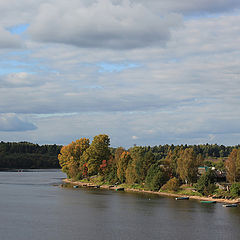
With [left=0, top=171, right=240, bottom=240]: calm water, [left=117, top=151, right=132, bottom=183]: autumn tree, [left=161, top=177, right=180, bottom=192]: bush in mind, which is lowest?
[left=0, top=171, right=240, bottom=240]: calm water

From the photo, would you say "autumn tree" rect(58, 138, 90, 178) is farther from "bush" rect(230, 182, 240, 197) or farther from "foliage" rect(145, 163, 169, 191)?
"bush" rect(230, 182, 240, 197)

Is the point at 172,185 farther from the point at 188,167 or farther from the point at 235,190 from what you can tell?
the point at 235,190

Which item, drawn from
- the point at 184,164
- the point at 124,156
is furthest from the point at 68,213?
the point at 124,156

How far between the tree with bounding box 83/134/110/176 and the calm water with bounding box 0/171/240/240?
52412 mm

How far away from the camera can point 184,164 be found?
418 feet

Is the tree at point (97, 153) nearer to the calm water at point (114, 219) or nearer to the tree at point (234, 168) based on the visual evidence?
the calm water at point (114, 219)

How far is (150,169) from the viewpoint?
13538cm

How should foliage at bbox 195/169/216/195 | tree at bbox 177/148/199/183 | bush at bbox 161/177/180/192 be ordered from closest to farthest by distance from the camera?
foliage at bbox 195/169/216/195
tree at bbox 177/148/199/183
bush at bbox 161/177/180/192

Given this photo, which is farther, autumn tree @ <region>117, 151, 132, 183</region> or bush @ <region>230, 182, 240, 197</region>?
autumn tree @ <region>117, 151, 132, 183</region>

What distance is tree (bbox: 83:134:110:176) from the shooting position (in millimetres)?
166625

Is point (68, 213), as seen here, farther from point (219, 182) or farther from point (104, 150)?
point (104, 150)

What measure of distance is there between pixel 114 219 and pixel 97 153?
286 ft

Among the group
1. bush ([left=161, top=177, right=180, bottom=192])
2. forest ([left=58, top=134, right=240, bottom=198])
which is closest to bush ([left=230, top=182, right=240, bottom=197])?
forest ([left=58, top=134, right=240, bottom=198])

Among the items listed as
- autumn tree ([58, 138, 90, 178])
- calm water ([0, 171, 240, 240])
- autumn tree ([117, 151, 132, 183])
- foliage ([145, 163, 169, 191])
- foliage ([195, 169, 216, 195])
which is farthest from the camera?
autumn tree ([58, 138, 90, 178])
